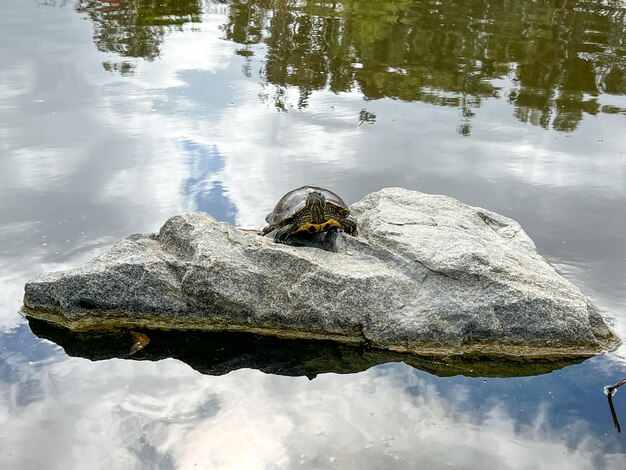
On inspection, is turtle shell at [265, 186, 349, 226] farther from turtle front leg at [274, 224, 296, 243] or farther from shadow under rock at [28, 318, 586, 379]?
shadow under rock at [28, 318, 586, 379]

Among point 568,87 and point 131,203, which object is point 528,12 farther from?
point 131,203

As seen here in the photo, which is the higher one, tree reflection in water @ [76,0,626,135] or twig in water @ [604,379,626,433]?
tree reflection in water @ [76,0,626,135]

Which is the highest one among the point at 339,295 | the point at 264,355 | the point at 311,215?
the point at 311,215

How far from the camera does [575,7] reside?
16.3 meters

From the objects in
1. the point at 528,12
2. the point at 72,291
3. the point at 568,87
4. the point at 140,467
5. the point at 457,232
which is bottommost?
the point at 140,467

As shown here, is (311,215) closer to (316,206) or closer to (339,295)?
(316,206)

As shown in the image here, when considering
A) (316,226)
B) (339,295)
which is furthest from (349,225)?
(339,295)

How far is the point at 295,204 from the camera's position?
19.1 ft

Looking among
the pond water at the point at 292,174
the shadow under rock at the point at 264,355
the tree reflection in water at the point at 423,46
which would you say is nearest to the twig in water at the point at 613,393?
the pond water at the point at 292,174

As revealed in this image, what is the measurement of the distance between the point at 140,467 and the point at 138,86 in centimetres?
793

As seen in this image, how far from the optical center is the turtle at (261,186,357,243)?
18.7 feet

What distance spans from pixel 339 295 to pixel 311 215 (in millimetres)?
809

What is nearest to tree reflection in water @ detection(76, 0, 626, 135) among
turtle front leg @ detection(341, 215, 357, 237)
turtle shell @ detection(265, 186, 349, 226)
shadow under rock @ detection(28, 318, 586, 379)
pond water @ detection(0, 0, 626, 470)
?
pond water @ detection(0, 0, 626, 470)


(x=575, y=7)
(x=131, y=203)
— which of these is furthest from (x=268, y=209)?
(x=575, y=7)
